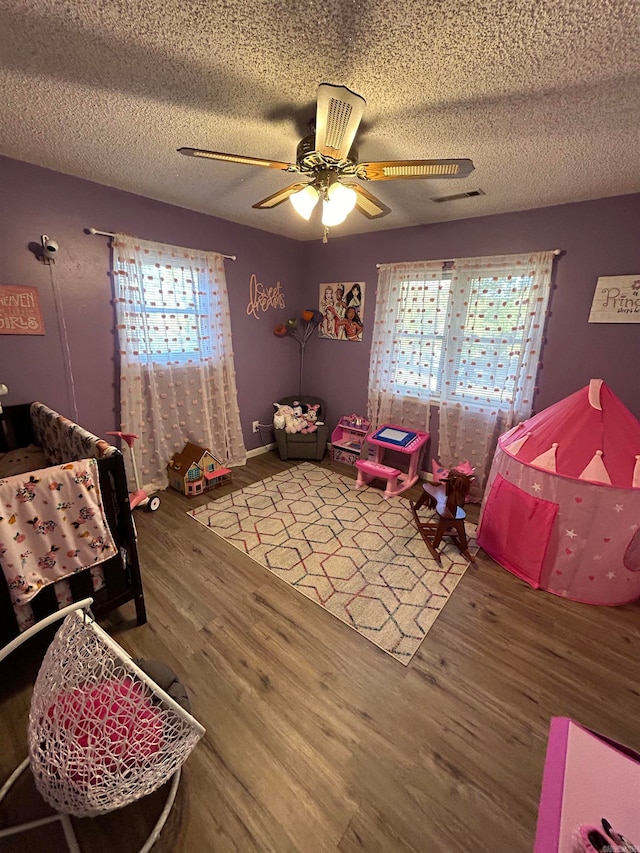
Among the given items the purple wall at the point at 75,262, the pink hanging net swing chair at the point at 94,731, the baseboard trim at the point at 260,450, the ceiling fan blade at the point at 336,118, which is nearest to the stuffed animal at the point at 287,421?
the baseboard trim at the point at 260,450

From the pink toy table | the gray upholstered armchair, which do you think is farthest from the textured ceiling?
the gray upholstered armchair

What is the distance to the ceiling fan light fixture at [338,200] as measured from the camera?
1528mm

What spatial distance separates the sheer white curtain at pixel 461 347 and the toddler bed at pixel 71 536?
2.68 m

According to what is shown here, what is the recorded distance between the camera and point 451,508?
2359 mm

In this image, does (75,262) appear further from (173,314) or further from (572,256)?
(572,256)

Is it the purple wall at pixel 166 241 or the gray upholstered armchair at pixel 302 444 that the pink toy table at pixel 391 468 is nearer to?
the gray upholstered armchair at pixel 302 444

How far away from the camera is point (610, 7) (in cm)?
96

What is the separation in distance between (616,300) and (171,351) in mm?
3528

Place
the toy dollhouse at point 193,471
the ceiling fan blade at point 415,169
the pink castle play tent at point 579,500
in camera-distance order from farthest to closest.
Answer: the toy dollhouse at point 193,471 → the pink castle play tent at point 579,500 → the ceiling fan blade at point 415,169

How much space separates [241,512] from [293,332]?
2318 millimetres

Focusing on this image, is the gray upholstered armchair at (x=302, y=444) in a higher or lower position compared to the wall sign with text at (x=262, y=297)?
lower

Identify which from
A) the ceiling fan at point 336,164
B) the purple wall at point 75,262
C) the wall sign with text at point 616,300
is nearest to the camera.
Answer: the ceiling fan at point 336,164

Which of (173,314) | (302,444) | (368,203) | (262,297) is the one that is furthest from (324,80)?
(302,444)

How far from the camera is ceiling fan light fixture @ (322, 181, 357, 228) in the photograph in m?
1.53
